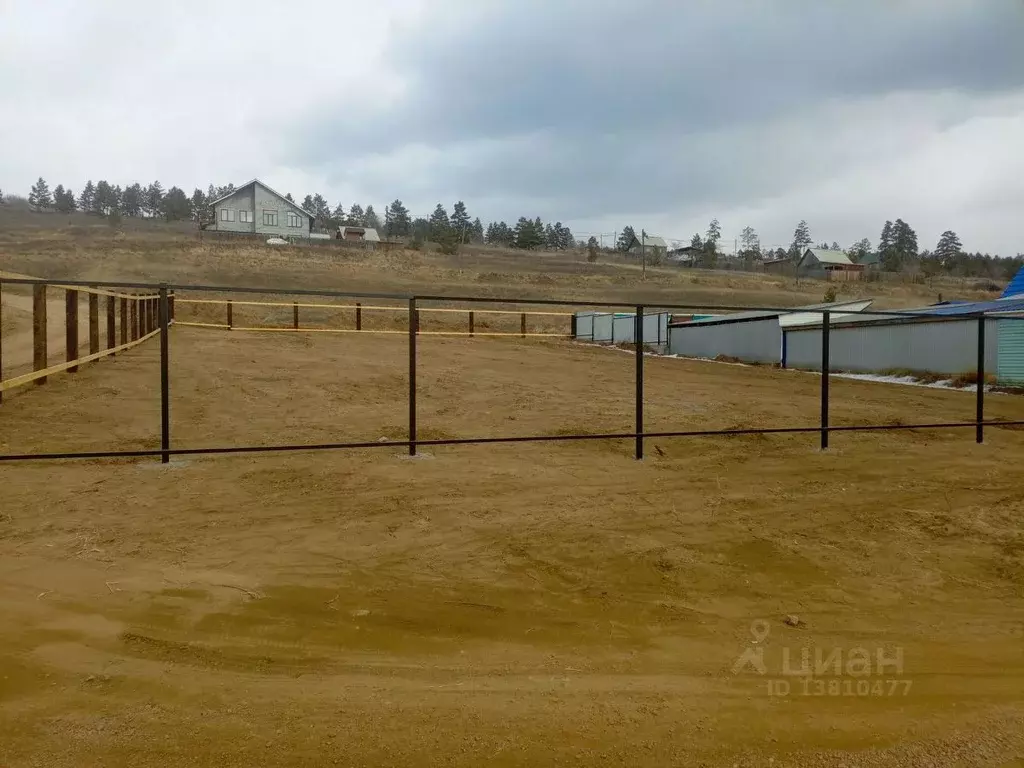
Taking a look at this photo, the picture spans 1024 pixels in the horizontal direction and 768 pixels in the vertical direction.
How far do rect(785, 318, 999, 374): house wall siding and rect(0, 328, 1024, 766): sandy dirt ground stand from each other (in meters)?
10.5

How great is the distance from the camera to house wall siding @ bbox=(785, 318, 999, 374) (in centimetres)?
1689

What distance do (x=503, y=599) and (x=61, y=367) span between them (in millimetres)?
9658

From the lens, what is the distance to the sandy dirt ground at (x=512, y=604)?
2711 mm

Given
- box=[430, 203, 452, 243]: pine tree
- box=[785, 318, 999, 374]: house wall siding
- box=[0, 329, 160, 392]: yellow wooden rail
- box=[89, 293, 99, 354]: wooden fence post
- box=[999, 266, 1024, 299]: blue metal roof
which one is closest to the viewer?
box=[0, 329, 160, 392]: yellow wooden rail

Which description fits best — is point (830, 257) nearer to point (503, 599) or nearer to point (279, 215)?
point (279, 215)

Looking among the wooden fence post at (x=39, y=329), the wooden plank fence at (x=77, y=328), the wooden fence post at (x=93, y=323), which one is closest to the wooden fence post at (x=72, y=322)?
the wooden plank fence at (x=77, y=328)

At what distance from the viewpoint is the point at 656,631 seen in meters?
3.58

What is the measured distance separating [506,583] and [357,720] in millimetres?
1429

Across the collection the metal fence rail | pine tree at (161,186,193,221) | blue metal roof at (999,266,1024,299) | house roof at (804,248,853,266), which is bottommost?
the metal fence rail

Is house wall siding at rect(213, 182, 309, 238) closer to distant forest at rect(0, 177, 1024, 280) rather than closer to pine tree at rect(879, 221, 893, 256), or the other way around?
distant forest at rect(0, 177, 1024, 280)

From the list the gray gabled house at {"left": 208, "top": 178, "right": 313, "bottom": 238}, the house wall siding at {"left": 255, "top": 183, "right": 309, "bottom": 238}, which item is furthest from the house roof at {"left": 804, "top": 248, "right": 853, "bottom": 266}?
the gray gabled house at {"left": 208, "top": 178, "right": 313, "bottom": 238}

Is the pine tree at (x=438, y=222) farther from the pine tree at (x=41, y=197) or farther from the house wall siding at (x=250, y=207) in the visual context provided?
the pine tree at (x=41, y=197)

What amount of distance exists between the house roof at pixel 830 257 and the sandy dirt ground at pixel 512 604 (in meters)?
88.3

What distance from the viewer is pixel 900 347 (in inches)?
742
